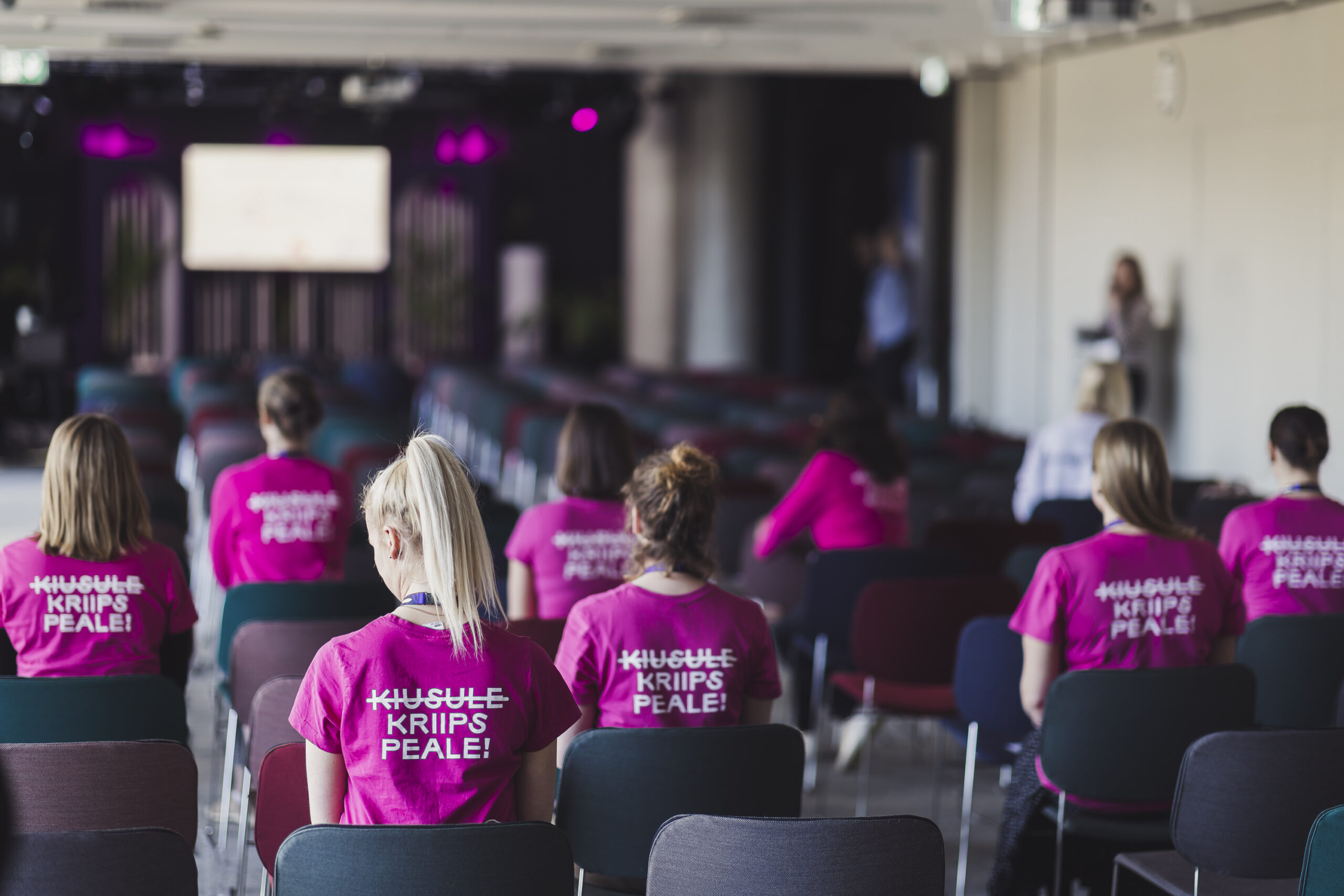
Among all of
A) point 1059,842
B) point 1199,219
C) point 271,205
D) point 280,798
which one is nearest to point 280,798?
point 280,798

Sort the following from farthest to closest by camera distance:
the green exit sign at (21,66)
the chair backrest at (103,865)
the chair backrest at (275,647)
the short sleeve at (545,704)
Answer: the green exit sign at (21,66) < the chair backrest at (275,647) < the short sleeve at (545,704) < the chair backrest at (103,865)

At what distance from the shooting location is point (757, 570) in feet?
19.7

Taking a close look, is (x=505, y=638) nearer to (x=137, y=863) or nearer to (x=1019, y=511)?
(x=137, y=863)

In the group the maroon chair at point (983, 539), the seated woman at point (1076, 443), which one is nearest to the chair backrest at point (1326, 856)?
the maroon chair at point (983, 539)

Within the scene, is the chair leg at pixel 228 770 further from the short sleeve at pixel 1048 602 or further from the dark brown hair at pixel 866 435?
the dark brown hair at pixel 866 435

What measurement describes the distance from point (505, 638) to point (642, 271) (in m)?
16.3

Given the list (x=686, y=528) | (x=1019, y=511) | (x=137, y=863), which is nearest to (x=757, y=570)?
(x=1019, y=511)

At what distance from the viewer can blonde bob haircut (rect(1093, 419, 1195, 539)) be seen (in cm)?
372

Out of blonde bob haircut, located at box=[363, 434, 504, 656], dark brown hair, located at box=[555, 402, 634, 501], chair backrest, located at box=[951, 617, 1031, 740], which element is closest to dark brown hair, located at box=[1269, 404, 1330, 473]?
chair backrest, located at box=[951, 617, 1031, 740]

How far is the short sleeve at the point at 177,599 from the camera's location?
374 centimetres

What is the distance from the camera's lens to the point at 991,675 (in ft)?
13.5

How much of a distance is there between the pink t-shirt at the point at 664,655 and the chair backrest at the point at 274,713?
0.59 meters

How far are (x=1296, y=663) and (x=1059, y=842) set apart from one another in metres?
0.94

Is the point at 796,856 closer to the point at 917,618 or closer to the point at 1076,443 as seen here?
the point at 917,618
